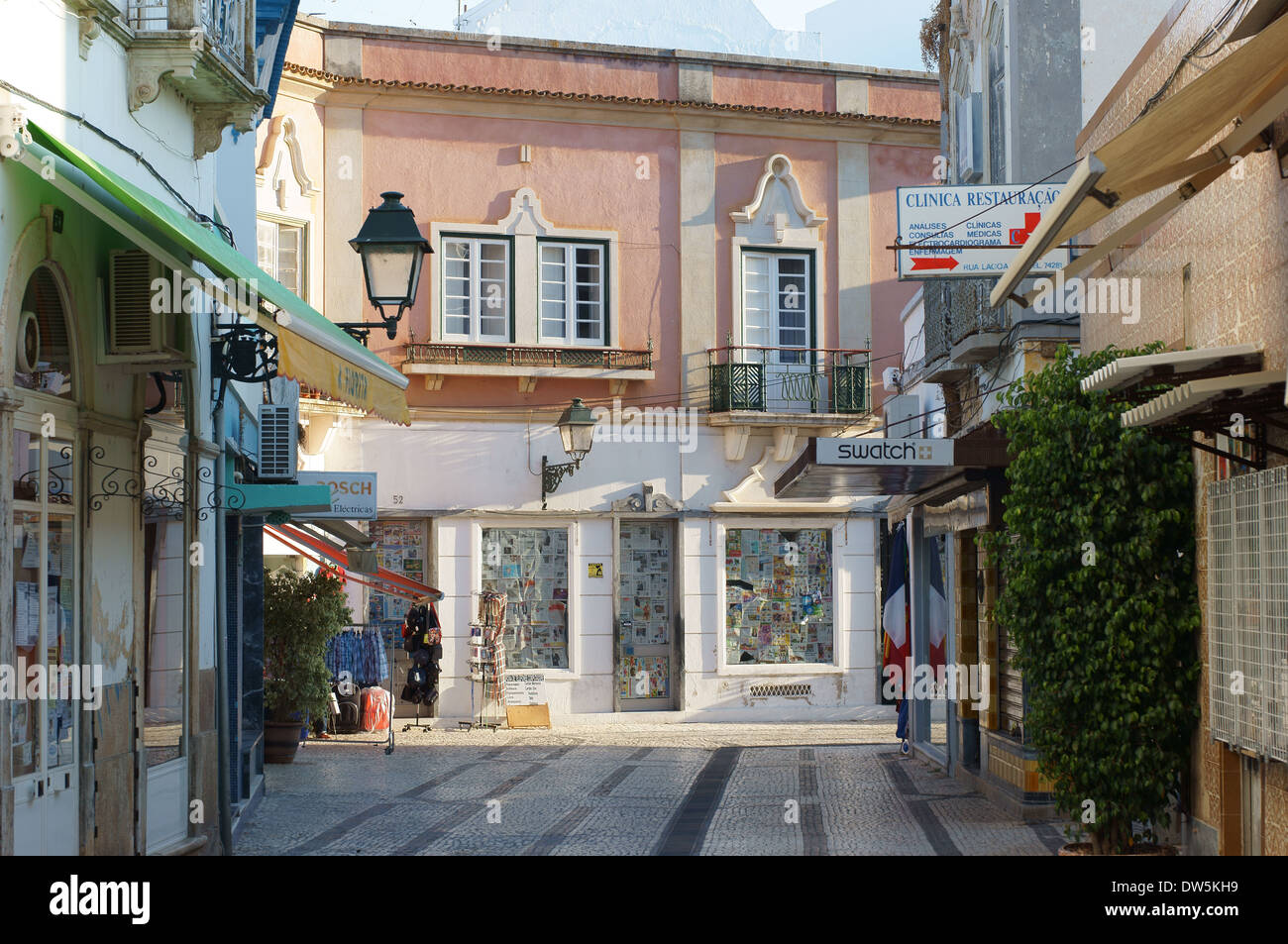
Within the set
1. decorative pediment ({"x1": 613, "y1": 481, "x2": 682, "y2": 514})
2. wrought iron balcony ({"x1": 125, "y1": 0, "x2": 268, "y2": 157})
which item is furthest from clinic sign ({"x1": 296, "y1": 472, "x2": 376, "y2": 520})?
decorative pediment ({"x1": 613, "y1": 481, "x2": 682, "y2": 514})

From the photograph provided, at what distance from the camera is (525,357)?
23516mm

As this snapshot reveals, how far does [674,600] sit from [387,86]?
8.79m

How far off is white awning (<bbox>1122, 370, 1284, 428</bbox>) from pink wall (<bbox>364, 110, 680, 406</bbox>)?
1606 cm

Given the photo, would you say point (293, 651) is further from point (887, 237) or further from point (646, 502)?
point (887, 237)

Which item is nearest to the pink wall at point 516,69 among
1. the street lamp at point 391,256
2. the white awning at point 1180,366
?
the street lamp at point 391,256

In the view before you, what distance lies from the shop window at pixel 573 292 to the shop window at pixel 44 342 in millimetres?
15346

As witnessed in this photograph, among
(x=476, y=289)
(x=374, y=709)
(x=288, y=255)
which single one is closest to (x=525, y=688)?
(x=374, y=709)

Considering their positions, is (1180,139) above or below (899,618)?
above

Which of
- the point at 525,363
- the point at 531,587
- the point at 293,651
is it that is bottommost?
the point at 293,651

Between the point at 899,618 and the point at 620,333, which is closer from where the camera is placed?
the point at 899,618

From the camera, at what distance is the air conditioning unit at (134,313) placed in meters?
9.09

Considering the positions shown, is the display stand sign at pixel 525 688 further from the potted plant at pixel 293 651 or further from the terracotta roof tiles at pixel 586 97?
the terracotta roof tiles at pixel 586 97

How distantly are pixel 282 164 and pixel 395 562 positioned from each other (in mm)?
5908
